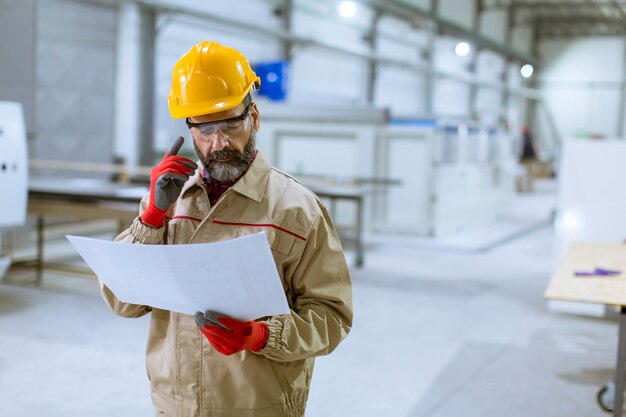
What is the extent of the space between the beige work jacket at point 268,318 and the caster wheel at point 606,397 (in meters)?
2.91

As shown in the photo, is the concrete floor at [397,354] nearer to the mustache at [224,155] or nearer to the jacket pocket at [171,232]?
the jacket pocket at [171,232]

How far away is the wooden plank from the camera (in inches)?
128

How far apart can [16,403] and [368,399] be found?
1925 mm

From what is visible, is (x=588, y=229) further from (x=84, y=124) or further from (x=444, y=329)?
(x=84, y=124)

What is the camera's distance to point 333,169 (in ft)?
34.7

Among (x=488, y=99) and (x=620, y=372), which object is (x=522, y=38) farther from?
(x=620, y=372)

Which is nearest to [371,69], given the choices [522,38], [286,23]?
[286,23]

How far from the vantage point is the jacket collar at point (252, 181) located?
1788 mm

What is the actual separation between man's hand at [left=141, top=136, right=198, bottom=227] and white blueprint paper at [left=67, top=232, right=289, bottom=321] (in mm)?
147

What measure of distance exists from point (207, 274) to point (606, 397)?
3.39 meters

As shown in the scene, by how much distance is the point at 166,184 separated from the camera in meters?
1.73

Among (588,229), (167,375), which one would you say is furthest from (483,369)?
(167,375)

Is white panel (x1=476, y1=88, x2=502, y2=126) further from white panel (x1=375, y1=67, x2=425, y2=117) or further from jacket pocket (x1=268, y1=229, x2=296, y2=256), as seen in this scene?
jacket pocket (x1=268, y1=229, x2=296, y2=256)

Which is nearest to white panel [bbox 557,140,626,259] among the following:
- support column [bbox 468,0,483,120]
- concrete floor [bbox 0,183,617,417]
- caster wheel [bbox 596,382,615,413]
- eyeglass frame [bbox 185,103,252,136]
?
concrete floor [bbox 0,183,617,417]
